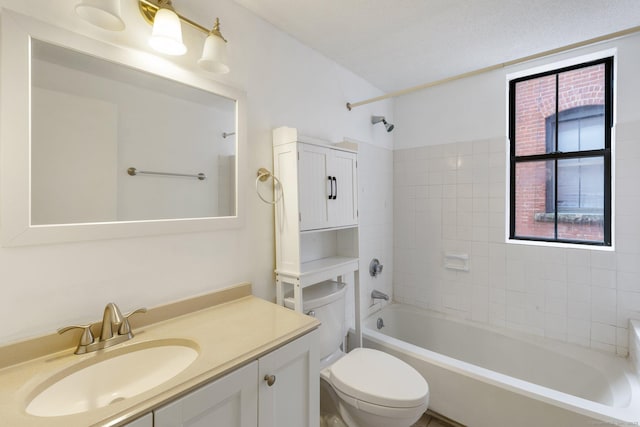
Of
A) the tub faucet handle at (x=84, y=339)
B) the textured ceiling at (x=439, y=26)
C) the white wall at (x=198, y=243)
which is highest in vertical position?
the textured ceiling at (x=439, y=26)

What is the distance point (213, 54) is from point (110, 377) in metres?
1.28

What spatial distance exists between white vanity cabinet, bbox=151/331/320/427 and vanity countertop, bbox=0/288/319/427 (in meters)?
0.03

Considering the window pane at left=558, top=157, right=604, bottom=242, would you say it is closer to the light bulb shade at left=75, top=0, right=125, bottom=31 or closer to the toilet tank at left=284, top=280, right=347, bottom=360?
the toilet tank at left=284, top=280, right=347, bottom=360

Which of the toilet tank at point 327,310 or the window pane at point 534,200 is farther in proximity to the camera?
the window pane at point 534,200

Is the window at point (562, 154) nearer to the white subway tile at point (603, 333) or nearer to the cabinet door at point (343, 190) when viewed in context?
the white subway tile at point (603, 333)

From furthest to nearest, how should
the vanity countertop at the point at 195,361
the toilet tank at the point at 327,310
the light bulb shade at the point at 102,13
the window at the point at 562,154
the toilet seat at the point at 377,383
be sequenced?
the window at the point at 562,154 < the toilet tank at the point at 327,310 < the toilet seat at the point at 377,383 < the light bulb shade at the point at 102,13 < the vanity countertop at the point at 195,361

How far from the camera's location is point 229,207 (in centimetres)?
145

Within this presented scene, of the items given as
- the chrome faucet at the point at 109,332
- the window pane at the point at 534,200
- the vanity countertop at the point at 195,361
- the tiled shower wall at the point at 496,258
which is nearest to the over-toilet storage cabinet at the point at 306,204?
the vanity countertop at the point at 195,361

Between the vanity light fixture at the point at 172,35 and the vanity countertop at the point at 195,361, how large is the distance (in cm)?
111

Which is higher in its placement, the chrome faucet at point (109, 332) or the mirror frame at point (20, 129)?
the mirror frame at point (20, 129)

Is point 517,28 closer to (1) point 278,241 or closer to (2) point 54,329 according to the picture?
(1) point 278,241

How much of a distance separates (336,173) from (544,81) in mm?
1892

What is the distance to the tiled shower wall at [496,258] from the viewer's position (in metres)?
1.81

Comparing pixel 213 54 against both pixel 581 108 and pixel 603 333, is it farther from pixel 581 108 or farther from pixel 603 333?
pixel 603 333
